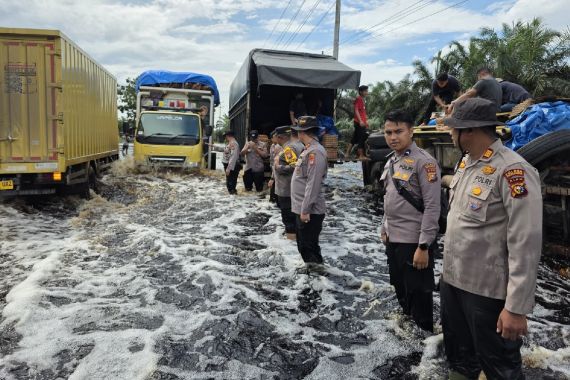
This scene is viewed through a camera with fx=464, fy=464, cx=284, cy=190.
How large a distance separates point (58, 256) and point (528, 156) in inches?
228

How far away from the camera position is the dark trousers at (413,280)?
3.53 m

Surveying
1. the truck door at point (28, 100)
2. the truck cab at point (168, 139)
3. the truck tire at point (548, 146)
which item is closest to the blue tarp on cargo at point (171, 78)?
the truck cab at point (168, 139)

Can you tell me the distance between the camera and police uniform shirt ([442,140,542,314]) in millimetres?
2066

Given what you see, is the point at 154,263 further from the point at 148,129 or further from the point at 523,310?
the point at 148,129

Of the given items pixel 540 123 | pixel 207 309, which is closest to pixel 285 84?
pixel 540 123

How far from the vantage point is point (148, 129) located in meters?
13.4

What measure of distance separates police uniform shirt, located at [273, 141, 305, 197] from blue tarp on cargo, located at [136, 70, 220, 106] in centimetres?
981

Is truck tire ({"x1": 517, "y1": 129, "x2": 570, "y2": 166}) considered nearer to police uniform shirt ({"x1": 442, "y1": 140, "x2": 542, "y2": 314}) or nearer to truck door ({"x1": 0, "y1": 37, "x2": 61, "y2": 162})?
police uniform shirt ({"x1": 442, "y1": 140, "x2": 542, "y2": 314})

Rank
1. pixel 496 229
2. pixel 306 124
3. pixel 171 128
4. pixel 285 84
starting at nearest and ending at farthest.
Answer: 1. pixel 496 229
2. pixel 306 124
3. pixel 285 84
4. pixel 171 128

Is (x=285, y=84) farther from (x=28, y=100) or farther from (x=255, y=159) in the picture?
(x=28, y=100)

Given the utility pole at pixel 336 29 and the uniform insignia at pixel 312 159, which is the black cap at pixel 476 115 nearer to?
the uniform insignia at pixel 312 159

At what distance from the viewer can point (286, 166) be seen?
6434 mm

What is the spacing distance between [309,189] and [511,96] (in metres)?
3.82

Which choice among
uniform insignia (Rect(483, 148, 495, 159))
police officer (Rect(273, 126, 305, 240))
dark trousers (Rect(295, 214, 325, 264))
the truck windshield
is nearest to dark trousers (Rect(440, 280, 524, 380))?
uniform insignia (Rect(483, 148, 495, 159))
